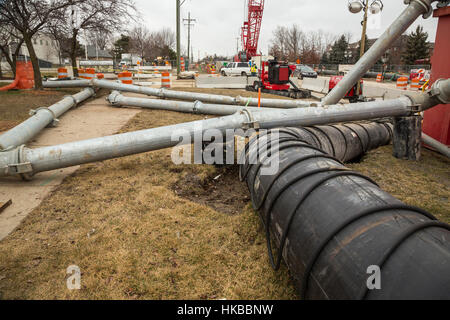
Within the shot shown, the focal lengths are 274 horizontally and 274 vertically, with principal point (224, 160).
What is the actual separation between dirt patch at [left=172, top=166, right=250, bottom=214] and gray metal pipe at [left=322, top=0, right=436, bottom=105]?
3575 mm

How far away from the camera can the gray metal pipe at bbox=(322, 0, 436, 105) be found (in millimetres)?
5863

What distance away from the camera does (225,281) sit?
2436 millimetres

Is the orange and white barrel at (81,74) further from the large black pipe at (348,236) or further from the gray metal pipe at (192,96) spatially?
the large black pipe at (348,236)

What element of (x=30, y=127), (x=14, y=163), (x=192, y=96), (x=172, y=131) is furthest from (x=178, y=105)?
(x=14, y=163)

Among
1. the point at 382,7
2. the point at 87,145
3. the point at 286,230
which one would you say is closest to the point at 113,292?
the point at 286,230

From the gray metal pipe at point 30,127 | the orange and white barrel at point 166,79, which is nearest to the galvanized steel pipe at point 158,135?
the gray metal pipe at point 30,127

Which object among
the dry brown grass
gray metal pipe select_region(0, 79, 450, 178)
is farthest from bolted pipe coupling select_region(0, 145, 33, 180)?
the dry brown grass

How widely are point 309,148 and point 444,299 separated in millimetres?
1976

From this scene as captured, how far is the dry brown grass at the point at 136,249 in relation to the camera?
7.66 feet

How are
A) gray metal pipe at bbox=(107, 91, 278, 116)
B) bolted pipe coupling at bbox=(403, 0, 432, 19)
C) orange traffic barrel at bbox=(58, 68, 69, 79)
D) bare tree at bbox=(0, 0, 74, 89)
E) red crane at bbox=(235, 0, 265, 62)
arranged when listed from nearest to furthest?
1. bolted pipe coupling at bbox=(403, 0, 432, 19)
2. gray metal pipe at bbox=(107, 91, 278, 116)
3. bare tree at bbox=(0, 0, 74, 89)
4. orange traffic barrel at bbox=(58, 68, 69, 79)
5. red crane at bbox=(235, 0, 265, 62)

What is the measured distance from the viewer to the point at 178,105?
9242 millimetres

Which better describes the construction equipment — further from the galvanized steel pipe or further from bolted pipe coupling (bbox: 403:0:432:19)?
the galvanized steel pipe

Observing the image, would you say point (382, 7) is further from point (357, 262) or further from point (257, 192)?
point (357, 262)

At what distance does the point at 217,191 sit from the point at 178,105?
223 inches
